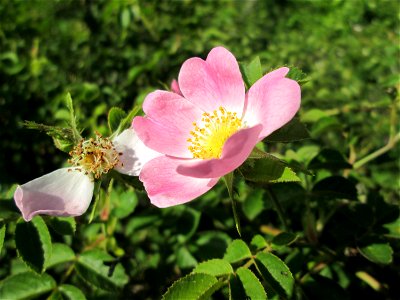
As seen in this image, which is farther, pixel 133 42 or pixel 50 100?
pixel 133 42

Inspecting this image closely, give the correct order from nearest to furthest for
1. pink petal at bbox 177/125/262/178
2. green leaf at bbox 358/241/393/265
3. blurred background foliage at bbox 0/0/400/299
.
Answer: pink petal at bbox 177/125/262/178 < green leaf at bbox 358/241/393/265 < blurred background foliage at bbox 0/0/400/299

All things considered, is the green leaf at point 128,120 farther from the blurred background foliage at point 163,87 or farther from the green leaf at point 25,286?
the green leaf at point 25,286

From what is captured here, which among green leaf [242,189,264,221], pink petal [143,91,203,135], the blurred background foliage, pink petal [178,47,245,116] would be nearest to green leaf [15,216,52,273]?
the blurred background foliage

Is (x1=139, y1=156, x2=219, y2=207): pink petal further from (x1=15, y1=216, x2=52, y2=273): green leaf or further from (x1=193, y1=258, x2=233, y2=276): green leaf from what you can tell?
(x1=15, y1=216, x2=52, y2=273): green leaf

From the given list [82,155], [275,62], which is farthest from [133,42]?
[82,155]

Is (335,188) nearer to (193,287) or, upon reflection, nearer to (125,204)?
(193,287)

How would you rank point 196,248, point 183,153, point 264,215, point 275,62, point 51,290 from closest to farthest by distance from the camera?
point 183,153 < point 51,290 < point 196,248 < point 264,215 < point 275,62

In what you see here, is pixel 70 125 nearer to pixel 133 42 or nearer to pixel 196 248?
pixel 196 248
